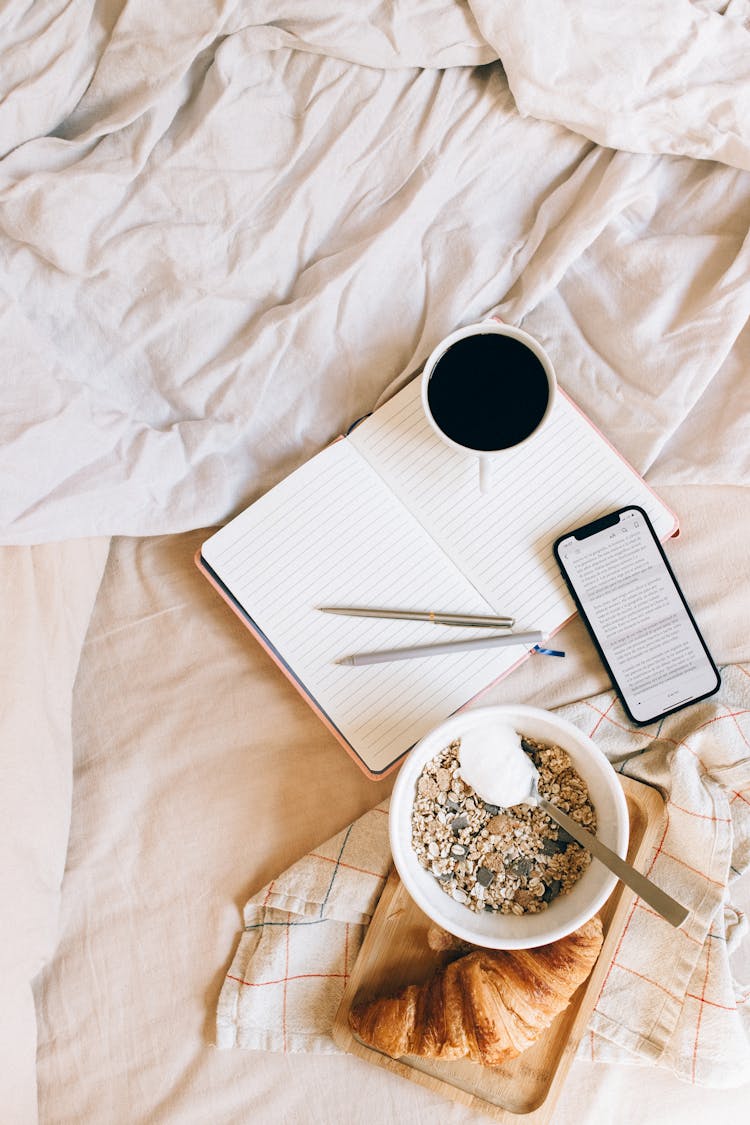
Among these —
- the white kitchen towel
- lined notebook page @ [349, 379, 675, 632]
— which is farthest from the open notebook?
the white kitchen towel

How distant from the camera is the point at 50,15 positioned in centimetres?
79

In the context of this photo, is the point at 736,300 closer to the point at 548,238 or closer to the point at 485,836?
the point at 548,238

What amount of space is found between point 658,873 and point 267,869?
1.19ft

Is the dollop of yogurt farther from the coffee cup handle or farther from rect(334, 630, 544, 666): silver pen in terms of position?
the coffee cup handle

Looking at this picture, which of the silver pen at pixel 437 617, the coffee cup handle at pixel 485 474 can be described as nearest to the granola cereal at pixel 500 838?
the silver pen at pixel 437 617

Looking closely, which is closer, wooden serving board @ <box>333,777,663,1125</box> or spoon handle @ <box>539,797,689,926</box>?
spoon handle @ <box>539,797,689,926</box>

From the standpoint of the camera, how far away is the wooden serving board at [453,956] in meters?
0.75

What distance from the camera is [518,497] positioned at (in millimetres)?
850

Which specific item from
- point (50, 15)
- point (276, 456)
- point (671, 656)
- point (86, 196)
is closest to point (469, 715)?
point (671, 656)

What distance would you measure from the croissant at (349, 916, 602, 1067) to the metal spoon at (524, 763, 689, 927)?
0.29ft

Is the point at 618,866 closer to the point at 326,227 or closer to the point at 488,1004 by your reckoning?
the point at 488,1004

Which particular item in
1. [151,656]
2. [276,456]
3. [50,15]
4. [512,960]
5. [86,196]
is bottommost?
[512,960]

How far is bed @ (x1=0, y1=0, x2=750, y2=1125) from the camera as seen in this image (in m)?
0.79

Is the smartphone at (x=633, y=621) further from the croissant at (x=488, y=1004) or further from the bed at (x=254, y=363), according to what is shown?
the croissant at (x=488, y=1004)
